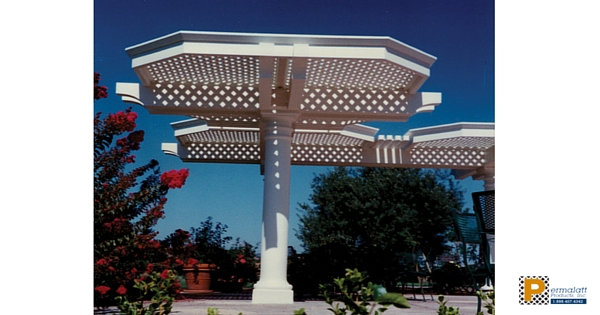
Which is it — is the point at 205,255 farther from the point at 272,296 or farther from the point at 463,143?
the point at 463,143

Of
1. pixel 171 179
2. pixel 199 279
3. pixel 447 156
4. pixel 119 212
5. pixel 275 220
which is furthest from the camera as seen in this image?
pixel 447 156

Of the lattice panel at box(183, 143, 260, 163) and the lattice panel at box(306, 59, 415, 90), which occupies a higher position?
the lattice panel at box(306, 59, 415, 90)

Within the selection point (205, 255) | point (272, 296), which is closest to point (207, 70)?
point (272, 296)

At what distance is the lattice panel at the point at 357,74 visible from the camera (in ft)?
17.0

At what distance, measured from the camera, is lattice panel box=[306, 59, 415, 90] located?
5172 millimetres

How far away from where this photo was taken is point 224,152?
8.91m

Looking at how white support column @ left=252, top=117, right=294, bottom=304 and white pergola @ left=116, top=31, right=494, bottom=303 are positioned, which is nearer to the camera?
white pergola @ left=116, top=31, right=494, bottom=303
